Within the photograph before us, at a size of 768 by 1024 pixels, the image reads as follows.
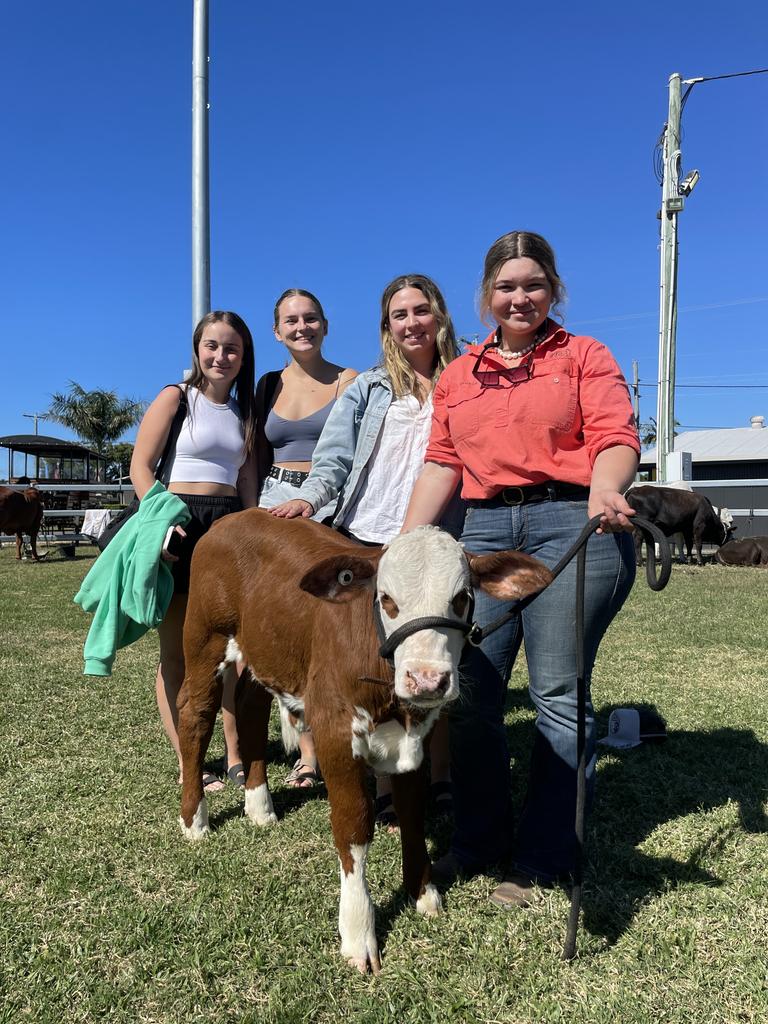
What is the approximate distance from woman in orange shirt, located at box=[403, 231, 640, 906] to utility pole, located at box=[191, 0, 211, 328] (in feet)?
19.1

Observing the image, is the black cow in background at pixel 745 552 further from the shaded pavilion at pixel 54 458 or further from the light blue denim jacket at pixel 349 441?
the shaded pavilion at pixel 54 458

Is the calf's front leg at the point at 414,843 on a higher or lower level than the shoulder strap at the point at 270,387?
lower

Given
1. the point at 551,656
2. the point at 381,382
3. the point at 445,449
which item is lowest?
the point at 551,656

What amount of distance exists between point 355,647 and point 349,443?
1346 millimetres

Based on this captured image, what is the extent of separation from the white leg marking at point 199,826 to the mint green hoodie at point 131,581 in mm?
810

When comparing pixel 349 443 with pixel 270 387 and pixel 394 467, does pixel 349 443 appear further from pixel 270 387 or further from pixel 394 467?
pixel 270 387

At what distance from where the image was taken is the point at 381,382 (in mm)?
3803

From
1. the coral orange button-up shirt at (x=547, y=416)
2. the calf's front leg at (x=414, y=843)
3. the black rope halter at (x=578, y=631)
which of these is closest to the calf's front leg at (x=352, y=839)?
the calf's front leg at (x=414, y=843)

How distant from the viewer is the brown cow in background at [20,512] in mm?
15320

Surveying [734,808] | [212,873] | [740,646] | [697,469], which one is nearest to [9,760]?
[212,873]

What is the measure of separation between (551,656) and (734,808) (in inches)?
67.2

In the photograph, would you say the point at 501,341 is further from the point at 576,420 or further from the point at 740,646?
the point at 740,646

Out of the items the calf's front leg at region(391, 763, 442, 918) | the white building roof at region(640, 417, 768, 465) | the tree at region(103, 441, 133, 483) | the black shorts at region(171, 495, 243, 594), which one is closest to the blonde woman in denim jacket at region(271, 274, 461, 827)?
the black shorts at region(171, 495, 243, 594)

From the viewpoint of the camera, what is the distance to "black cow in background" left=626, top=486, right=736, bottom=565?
48.7 ft
